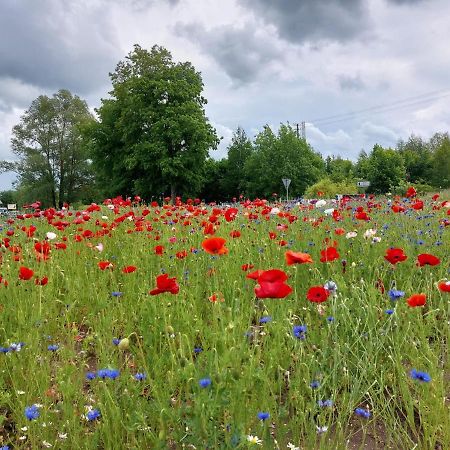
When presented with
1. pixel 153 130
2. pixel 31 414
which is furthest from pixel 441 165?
pixel 31 414

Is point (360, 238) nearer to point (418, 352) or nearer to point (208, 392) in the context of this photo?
point (418, 352)

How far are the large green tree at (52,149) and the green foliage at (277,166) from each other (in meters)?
15.0

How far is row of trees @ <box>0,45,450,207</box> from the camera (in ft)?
98.0

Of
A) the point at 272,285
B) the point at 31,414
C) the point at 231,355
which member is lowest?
the point at 31,414

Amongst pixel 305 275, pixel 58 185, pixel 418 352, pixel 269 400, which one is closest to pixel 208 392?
pixel 269 400

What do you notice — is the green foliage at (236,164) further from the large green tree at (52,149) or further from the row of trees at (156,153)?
the large green tree at (52,149)

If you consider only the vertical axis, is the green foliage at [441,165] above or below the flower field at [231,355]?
above

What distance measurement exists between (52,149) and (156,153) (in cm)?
1665

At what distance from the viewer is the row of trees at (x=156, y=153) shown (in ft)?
98.0

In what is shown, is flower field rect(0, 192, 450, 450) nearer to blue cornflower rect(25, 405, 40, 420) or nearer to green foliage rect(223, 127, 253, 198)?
blue cornflower rect(25, 405, 40, 420)

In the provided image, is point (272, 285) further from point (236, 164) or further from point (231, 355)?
point (236, 164)

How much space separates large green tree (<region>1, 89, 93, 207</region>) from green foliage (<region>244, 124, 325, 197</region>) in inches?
591

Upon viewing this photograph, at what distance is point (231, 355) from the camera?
5.70 feet

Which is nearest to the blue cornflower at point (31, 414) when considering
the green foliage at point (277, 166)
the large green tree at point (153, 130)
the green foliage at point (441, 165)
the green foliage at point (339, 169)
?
the large green tree at point (153, 130)
